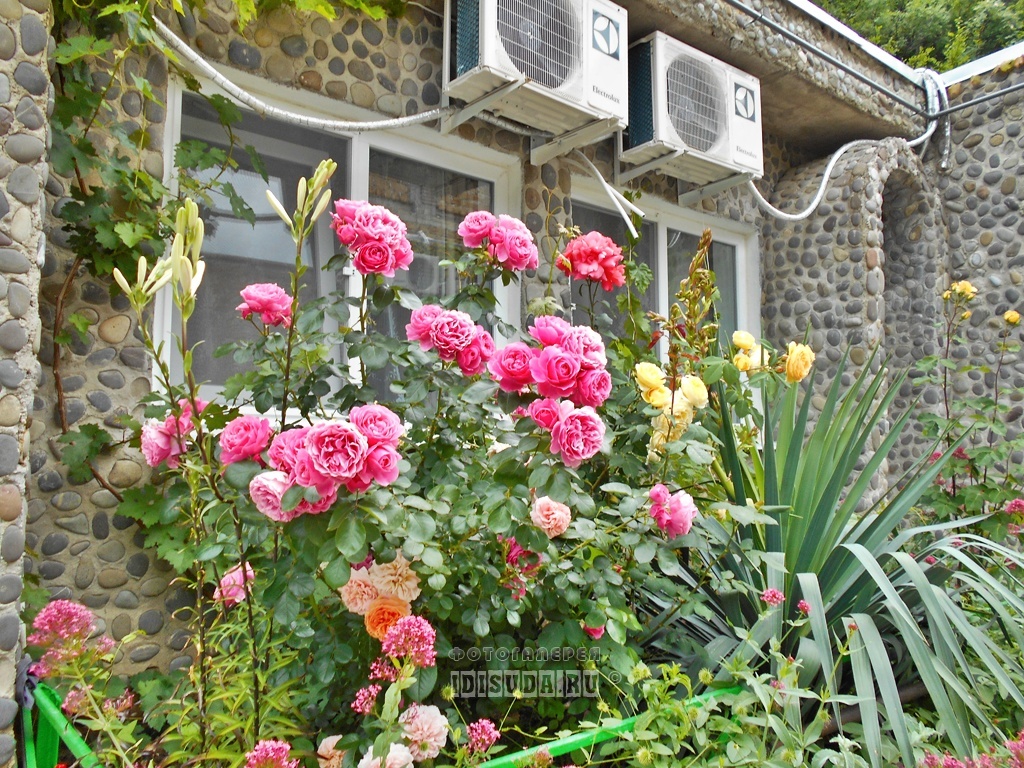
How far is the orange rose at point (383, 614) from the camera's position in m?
1.18

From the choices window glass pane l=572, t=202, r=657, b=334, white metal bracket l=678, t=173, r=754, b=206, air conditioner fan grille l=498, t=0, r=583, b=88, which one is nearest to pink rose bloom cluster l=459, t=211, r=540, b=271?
air conditioner fan grille l=498, t=0, r=583, b=88

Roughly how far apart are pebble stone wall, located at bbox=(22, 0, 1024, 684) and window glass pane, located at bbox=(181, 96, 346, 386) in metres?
0.19

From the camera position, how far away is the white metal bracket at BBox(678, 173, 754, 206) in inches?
142

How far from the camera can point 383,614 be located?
46.7 inches

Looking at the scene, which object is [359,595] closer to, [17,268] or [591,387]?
[591,387]

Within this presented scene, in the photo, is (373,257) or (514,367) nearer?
(514,367)

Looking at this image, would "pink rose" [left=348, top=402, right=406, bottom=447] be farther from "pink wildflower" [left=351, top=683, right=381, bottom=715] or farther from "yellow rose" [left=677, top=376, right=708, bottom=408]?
"yellow rose" [left=677, top=376, right=708, bottom=408]

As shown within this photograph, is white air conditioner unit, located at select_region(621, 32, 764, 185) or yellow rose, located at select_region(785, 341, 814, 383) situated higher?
white air conditioner unit, located at select_region(621, 32, 764, 185)

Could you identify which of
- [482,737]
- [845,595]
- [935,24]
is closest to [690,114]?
[845,595]

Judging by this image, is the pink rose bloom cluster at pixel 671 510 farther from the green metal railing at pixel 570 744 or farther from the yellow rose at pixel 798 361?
the yellow rose at pixel 798 361

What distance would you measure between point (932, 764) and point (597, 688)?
526 millimetres

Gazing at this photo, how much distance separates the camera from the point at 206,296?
243cm

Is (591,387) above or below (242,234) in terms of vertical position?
below

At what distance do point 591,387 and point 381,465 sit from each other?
0.37 metres
